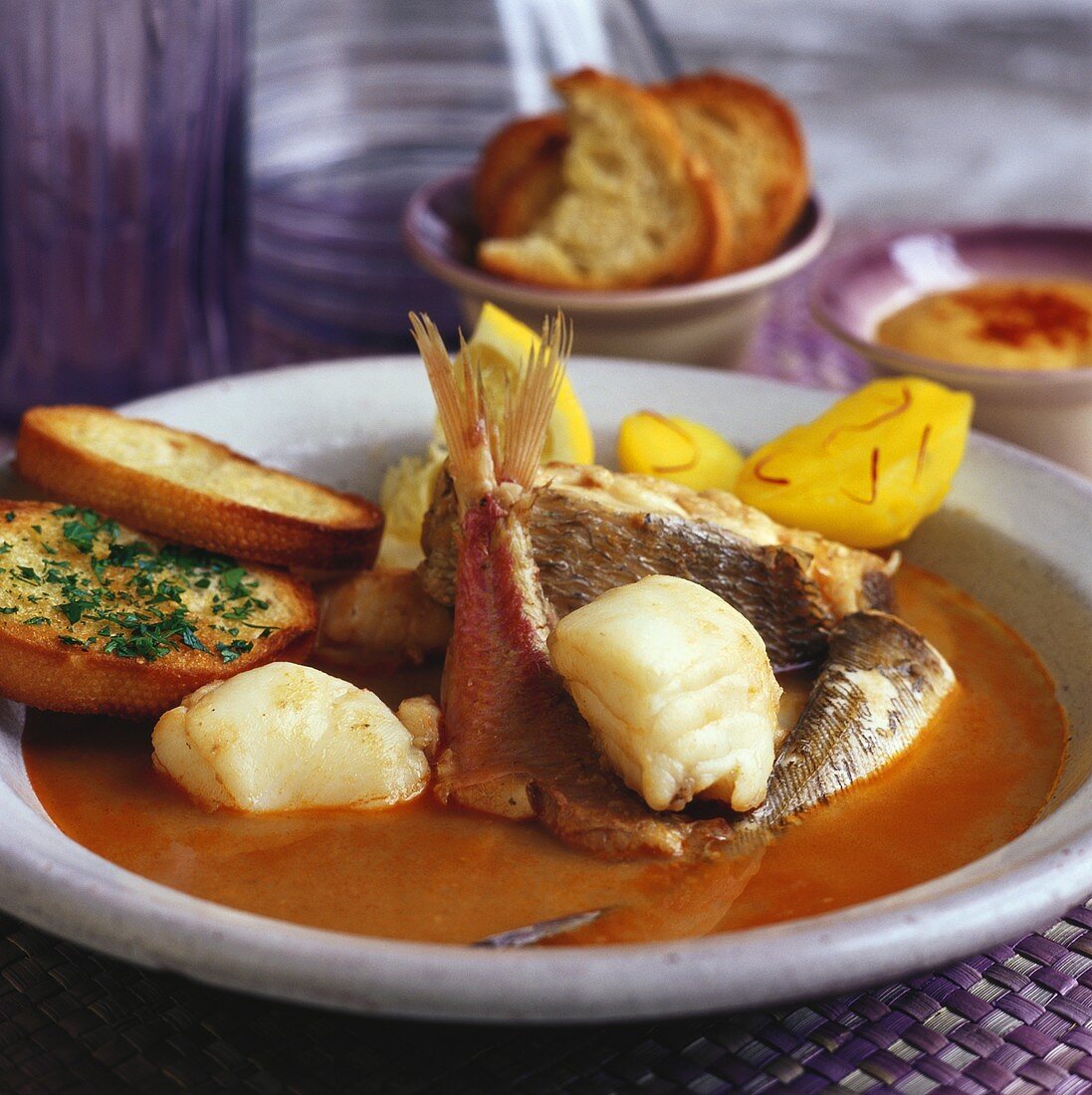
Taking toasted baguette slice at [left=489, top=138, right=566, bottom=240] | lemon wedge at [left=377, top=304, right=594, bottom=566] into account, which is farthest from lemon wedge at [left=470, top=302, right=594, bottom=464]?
toasted baguette slice at [left=489, top=138, right=566, bottom=240]

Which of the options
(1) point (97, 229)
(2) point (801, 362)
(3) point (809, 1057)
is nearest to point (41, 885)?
(3) point (809, 1057)

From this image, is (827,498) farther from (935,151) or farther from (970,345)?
(935,151)

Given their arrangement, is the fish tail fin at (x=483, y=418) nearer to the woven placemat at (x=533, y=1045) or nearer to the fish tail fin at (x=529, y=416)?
the fish tail fin at (x=529, y=416)

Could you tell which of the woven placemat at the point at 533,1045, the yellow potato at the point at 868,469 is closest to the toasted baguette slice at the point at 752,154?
the yellow potato at the point at 868,469

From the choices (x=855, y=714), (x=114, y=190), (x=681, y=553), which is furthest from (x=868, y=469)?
(x=114, y=190)

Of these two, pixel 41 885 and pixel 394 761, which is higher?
pixel 41 885

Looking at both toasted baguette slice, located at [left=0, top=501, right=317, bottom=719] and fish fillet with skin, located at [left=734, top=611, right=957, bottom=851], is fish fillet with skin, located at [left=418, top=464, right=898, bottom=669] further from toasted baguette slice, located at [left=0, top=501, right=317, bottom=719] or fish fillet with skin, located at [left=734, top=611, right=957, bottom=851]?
→ toasted baguette slice, located at [left=0, top=501, right=317, bottom=719]

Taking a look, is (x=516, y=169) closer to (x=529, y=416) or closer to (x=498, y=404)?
(x=498, y=404)
